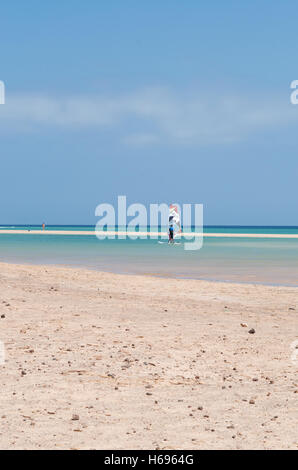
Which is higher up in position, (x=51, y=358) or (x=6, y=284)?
(x=6, y=284)

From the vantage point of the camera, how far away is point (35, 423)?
245 inches

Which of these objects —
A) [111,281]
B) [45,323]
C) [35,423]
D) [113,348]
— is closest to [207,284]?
[111,281]

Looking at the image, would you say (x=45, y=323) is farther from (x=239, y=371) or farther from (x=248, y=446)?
(x=248, y=446)

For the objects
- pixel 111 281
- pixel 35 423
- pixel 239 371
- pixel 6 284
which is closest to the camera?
pixel 35 423

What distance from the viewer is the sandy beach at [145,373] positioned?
5988 mm

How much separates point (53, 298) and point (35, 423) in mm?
8524

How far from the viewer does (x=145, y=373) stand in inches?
327

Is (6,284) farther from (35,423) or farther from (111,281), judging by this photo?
(35,423)

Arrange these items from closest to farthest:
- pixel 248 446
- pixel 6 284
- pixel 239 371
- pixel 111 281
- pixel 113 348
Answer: pixel 248 446 → pixel 239 371 → pixel 113 348 → pixel 6 284 → pixel 111 281

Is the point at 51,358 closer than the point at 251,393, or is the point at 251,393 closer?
the point at 251,393

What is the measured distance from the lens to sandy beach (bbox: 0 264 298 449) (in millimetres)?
5988
